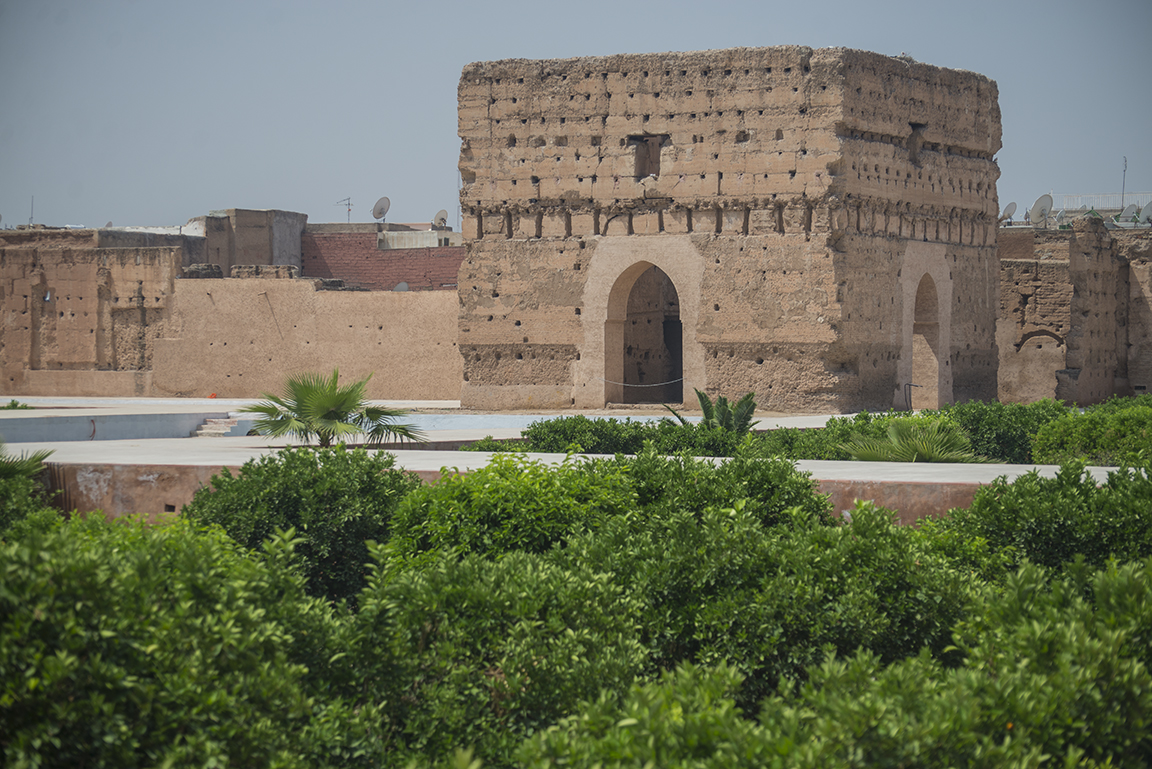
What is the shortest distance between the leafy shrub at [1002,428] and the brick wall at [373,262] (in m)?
15.8

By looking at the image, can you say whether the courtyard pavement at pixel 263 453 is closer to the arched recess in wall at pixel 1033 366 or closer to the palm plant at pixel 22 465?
the palm plant at pixel 22 465

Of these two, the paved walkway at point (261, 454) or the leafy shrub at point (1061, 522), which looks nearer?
the leafy shrub at point (1061, 522)

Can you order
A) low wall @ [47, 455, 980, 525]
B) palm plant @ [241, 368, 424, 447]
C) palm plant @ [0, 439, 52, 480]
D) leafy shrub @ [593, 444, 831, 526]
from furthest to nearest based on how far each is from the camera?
palm plant @ [241, 368, 424, 447], low wall @ [47, 455, 980, 525], palm plant @ [0, 439, 52, 480], leafy shrub @ [593, 444, 831, 526]

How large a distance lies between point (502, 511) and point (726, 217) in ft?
39.2

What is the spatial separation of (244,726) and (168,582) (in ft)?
2.41

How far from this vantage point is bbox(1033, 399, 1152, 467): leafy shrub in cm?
1054

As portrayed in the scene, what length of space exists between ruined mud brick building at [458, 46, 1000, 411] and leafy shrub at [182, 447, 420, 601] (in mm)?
11178

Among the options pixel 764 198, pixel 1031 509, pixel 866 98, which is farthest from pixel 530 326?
pixel 1031 509

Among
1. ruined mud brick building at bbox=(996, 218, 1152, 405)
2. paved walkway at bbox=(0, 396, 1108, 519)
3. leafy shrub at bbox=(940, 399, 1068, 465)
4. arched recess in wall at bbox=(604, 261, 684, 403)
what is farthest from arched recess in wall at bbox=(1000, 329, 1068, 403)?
paved walkway at bbox=(0, 396, 1108, 519)

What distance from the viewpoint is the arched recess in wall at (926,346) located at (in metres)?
19.7

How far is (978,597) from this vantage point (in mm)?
5641

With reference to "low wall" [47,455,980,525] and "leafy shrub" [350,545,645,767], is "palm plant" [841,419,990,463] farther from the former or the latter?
"leafy shrub" [350,545,645,767]

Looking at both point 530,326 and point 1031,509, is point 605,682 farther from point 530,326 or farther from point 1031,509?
point 530,326

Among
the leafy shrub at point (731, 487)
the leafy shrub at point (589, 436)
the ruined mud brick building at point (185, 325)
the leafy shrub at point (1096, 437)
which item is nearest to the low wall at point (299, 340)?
the ruined mud brick building at point (185, 325)
